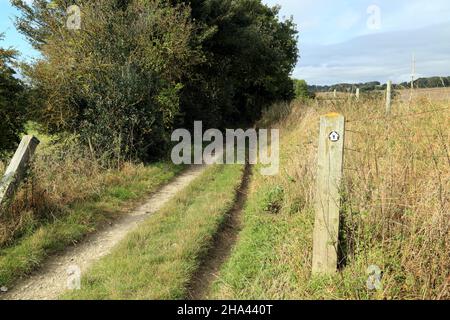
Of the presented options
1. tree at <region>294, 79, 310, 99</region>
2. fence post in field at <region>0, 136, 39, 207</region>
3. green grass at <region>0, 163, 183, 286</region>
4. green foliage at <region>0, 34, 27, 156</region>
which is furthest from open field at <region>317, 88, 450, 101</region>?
tree at <region>294, 79, 310, 99</region>

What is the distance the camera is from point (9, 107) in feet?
31.1

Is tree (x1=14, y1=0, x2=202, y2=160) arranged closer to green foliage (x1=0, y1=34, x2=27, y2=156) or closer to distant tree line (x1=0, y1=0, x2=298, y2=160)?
distant tree line (x1=0, y1=0, x2=298, y2=160)

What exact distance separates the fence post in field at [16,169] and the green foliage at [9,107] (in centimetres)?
328

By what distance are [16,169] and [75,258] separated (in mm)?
1750

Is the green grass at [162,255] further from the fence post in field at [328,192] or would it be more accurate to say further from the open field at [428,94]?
the open field at [428,94]

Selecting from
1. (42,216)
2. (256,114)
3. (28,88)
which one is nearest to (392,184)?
(42,216)

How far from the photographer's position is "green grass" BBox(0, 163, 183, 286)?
516 centimetres

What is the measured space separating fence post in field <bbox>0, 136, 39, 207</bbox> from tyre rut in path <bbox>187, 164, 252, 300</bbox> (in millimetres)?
3096

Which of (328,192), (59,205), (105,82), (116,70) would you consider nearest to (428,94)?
(328,192)

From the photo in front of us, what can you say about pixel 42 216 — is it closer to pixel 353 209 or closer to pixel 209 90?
pixel 353 209

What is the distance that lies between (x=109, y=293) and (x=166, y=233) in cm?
191

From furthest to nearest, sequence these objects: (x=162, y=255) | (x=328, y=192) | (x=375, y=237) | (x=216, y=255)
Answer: (x=216, y=255) → (x=162, y=255) → (x=375, y=237) → (x=328, y=192)

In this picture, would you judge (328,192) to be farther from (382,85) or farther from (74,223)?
(382,85)

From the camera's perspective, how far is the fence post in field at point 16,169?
6.02m
